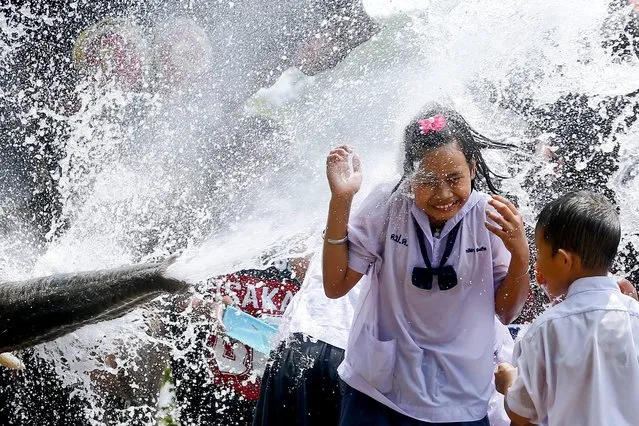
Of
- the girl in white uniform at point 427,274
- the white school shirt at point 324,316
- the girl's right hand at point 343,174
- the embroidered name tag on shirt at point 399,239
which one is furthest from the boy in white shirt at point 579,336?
the white school shirt at point 324,316

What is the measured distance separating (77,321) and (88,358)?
0.71 meters

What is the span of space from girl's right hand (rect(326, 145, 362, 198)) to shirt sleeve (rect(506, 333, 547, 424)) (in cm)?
71

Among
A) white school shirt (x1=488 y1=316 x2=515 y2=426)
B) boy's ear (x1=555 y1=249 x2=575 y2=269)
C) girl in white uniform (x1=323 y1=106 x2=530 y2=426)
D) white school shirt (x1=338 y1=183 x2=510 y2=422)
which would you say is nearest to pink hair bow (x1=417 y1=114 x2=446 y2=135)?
girl in white uniform (x1=323 y1=106 x2=530 y2=426)

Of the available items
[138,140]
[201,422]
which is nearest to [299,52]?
[138,140]

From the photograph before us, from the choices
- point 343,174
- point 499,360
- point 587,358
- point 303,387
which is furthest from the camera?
point 303,387

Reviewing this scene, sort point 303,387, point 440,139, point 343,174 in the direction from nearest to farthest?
1. point 440,139
2. point 343,174
3. point 303,387

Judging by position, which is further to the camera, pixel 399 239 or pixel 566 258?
pixel 399 239

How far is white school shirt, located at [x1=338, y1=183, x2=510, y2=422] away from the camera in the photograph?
7.43 ft

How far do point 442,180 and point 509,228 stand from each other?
0.83ft

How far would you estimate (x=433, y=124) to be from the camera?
2234 mm

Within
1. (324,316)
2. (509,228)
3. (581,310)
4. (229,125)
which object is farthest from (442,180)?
(229,125)

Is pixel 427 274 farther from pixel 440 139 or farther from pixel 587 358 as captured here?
pixel 587 358

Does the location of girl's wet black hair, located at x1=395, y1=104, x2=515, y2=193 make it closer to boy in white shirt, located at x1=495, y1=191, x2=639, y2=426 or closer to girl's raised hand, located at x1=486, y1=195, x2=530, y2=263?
girl's raised hand, located at x1=486, y1=195, x2=530, y2=263

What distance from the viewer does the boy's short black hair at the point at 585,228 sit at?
2.09 metres
